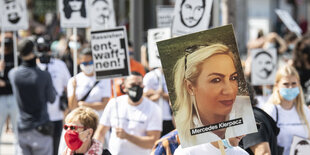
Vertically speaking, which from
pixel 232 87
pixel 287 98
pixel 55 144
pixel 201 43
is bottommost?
pixel 55 144

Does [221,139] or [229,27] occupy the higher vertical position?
[229,27]

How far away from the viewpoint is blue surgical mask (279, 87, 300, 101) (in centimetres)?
604

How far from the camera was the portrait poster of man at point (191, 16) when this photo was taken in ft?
22.4

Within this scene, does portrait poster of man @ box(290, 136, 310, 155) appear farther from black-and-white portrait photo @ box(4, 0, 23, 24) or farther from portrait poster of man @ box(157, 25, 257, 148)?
black-and-white portrait photo @ box(4, 0, 23, 24)

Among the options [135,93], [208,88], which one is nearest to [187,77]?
[208,88]

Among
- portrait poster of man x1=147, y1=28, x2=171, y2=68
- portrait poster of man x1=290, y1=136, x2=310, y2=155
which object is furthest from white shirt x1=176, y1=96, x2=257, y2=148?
portrait poster of man x1=147, y1=28, x2=171, y2=68

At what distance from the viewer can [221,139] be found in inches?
156

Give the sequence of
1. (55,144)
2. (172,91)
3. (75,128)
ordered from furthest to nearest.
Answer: (55,144) → (75,128) → (172,91)

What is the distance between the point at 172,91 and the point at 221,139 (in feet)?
1.51

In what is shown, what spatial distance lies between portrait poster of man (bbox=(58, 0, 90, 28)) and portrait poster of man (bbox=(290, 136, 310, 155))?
420cm

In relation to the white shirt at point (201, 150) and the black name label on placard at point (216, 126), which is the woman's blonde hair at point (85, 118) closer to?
the white shirt at point (201, 150)

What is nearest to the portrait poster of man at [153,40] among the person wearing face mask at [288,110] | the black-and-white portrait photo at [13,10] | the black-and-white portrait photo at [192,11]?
the black-and-white portrait photo at [192,11]

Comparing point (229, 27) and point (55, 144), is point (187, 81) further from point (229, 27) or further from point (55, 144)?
point (55, 144)

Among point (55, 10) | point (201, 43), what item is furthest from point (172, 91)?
point (55, 10)
